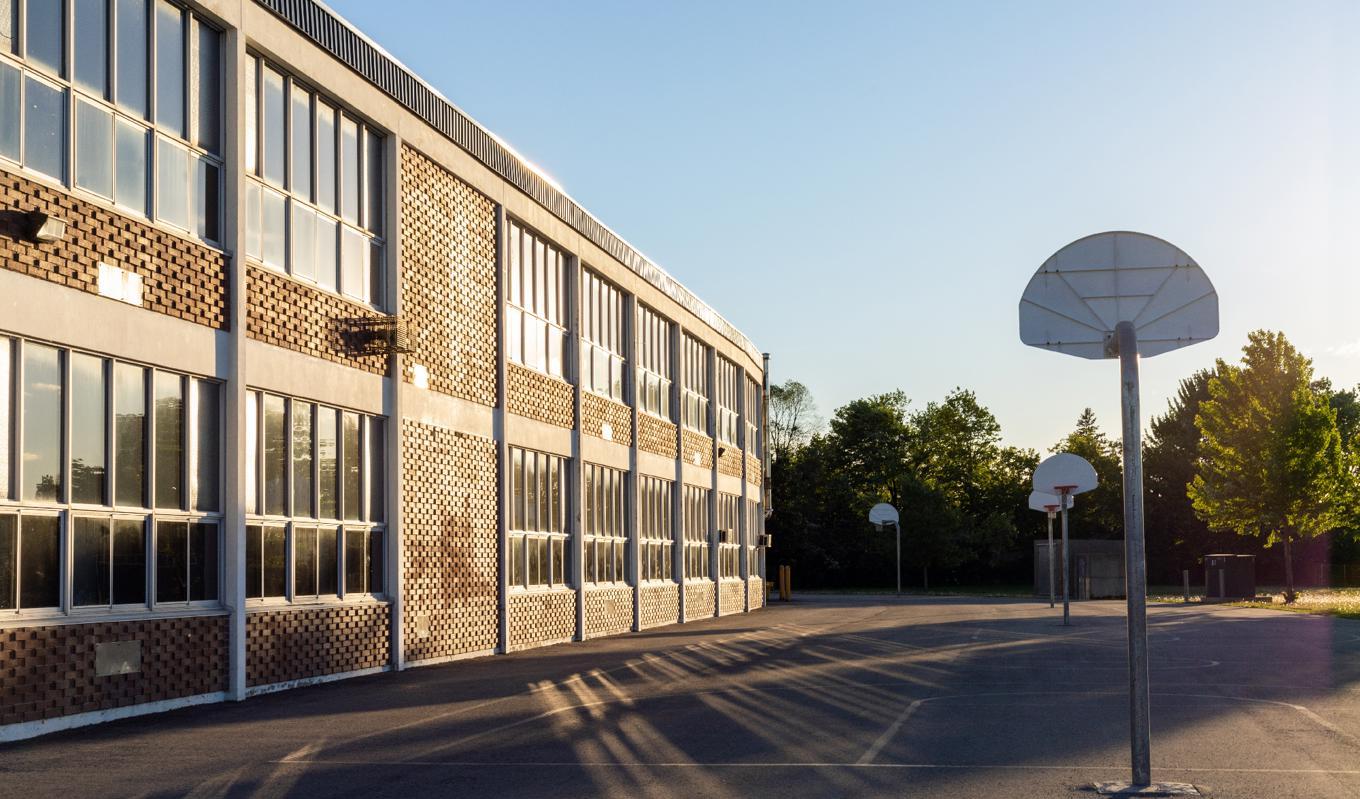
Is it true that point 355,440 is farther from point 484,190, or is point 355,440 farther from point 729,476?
point 729,476

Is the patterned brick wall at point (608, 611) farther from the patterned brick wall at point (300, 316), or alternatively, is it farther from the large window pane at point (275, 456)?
the large window pane at point (275, 456)

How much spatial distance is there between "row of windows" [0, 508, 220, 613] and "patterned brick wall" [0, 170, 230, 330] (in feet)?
6.61

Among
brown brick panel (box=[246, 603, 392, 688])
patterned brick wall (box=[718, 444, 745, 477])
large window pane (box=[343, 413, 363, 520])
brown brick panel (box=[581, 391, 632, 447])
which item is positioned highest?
brown brick panel (box=[581, 391, 632, 447])

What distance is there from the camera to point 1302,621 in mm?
30984

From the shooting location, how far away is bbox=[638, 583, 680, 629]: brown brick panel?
1288 inches

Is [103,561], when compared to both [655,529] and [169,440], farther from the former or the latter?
[655,529]

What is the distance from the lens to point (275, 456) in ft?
56.4

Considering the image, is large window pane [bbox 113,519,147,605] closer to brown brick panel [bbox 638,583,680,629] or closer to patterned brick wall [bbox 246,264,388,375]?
patterned brick wall [bbox 246,264,388,375]

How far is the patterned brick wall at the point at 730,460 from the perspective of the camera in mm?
41562

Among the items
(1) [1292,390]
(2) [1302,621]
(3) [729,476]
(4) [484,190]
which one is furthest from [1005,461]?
(4) [484,190]

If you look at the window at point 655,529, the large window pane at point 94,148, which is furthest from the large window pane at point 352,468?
the window at point 655,529

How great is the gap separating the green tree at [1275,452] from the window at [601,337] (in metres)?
22.0

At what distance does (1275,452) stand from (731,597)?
17.5 metres

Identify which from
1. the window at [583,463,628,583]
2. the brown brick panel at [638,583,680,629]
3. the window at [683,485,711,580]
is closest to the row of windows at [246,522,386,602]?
the window at [583,463,628,583]
